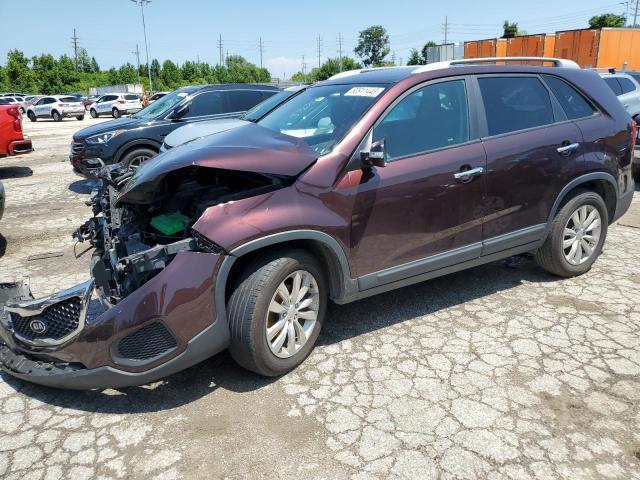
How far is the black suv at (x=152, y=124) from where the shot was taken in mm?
8820

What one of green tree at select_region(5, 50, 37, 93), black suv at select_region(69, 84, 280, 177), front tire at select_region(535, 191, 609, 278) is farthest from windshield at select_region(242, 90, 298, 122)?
green tree at select_region(5, 50, 37, 93)

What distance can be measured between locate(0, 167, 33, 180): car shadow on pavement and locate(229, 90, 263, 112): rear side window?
527 centimetres

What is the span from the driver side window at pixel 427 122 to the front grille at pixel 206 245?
4.40 feet

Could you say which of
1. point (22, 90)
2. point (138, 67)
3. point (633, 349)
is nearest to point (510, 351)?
point (633, 349)

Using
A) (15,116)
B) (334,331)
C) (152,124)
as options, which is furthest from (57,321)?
(15,116)

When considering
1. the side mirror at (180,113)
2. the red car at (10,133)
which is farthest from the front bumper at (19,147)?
the side mirror at (180,113)

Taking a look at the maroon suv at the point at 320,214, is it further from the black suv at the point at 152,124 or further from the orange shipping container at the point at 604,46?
the orange shipping container at the point at 604,46

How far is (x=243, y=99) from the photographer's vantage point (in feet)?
32.5

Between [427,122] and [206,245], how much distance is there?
6.20 ft

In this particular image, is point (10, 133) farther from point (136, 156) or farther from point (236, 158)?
point (236, 158)

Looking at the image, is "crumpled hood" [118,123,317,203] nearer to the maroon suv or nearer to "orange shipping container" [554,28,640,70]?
the maroon suv

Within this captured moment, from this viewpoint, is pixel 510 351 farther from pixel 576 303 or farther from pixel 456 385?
pixel 576 303

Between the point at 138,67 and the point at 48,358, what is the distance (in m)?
89.3

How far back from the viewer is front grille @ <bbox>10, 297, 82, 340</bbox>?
2.91m
